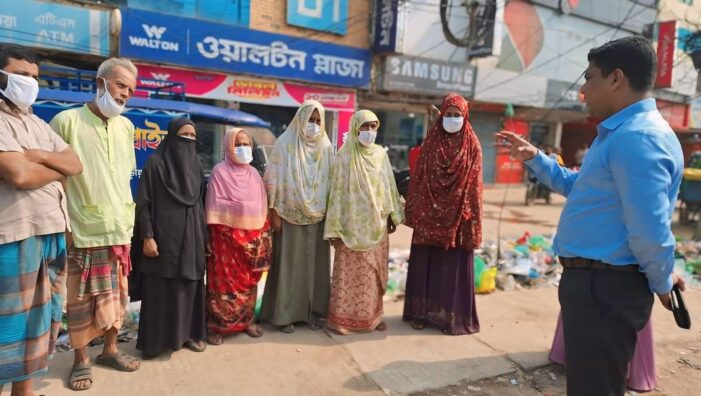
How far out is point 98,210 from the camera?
2475 millimetres

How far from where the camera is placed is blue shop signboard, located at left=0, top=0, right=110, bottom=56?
6.95 meters

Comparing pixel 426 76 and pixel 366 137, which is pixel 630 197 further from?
pixel 426 76

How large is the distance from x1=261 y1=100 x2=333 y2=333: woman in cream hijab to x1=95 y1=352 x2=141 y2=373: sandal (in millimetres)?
994

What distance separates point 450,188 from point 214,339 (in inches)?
77.9

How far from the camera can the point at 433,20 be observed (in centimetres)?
1202

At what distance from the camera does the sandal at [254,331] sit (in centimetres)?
328

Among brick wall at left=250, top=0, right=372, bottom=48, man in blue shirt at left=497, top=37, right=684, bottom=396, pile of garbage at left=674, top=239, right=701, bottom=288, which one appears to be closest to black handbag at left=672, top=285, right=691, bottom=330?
man in blue shirt at left=497, top=37, right=684, bottom=396

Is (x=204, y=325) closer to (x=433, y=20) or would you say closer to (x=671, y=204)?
(x=671, y=204)

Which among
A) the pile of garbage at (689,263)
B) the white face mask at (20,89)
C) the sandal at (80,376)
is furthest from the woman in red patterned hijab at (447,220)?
the pile of garbage at (689,263)

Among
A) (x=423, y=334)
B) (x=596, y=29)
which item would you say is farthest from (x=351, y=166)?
(x=596, y=29)

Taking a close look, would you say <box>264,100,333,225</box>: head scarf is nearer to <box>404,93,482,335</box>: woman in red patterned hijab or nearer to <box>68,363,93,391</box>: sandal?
<box>404,93,482,335</box>: woman in red patterned hijab

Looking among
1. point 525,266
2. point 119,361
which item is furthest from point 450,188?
point 119,361

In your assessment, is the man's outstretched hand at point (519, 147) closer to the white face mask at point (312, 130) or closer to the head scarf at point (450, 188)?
the head scarf at point (450, 188)

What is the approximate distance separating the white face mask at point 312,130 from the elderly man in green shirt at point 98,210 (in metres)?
1.17
